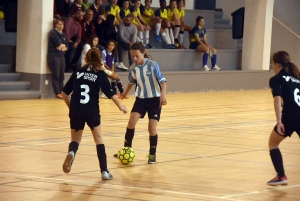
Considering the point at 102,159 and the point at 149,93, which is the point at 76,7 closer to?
the point at 149,93

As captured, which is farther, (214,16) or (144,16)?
(214,16)

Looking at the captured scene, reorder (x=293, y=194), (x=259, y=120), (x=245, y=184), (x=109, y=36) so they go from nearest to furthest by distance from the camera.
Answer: (x=293, y=194) < (x=245, y=184) < (x=259, y=120) < (x=109, y=36)

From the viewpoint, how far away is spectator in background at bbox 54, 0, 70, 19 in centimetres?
1948

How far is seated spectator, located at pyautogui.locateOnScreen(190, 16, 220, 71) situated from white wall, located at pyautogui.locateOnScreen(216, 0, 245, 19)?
5.38m

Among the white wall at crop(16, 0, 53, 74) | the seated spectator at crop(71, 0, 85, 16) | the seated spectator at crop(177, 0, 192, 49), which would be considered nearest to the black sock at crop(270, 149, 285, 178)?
the white wall at crop(16, 0, 53, 74)

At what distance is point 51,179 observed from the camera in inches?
282

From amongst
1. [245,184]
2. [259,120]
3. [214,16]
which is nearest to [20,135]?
Answer: [245,184]

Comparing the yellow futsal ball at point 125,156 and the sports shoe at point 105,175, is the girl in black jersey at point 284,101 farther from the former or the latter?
the yellow futsal ball at point 125,156

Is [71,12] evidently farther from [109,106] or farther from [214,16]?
[214,16]

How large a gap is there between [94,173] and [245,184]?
5.61 ft

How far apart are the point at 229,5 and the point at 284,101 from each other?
2085 cm

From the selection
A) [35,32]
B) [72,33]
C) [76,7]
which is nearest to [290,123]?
[35,32]

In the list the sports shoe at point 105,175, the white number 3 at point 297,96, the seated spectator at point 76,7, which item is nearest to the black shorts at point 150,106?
the sports shoe at point 105,175

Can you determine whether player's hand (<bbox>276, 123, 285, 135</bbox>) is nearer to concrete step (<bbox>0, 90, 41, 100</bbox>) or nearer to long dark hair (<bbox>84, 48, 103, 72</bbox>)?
long dark hair (<bbox>84, 48, 103, 72</bbox>)
